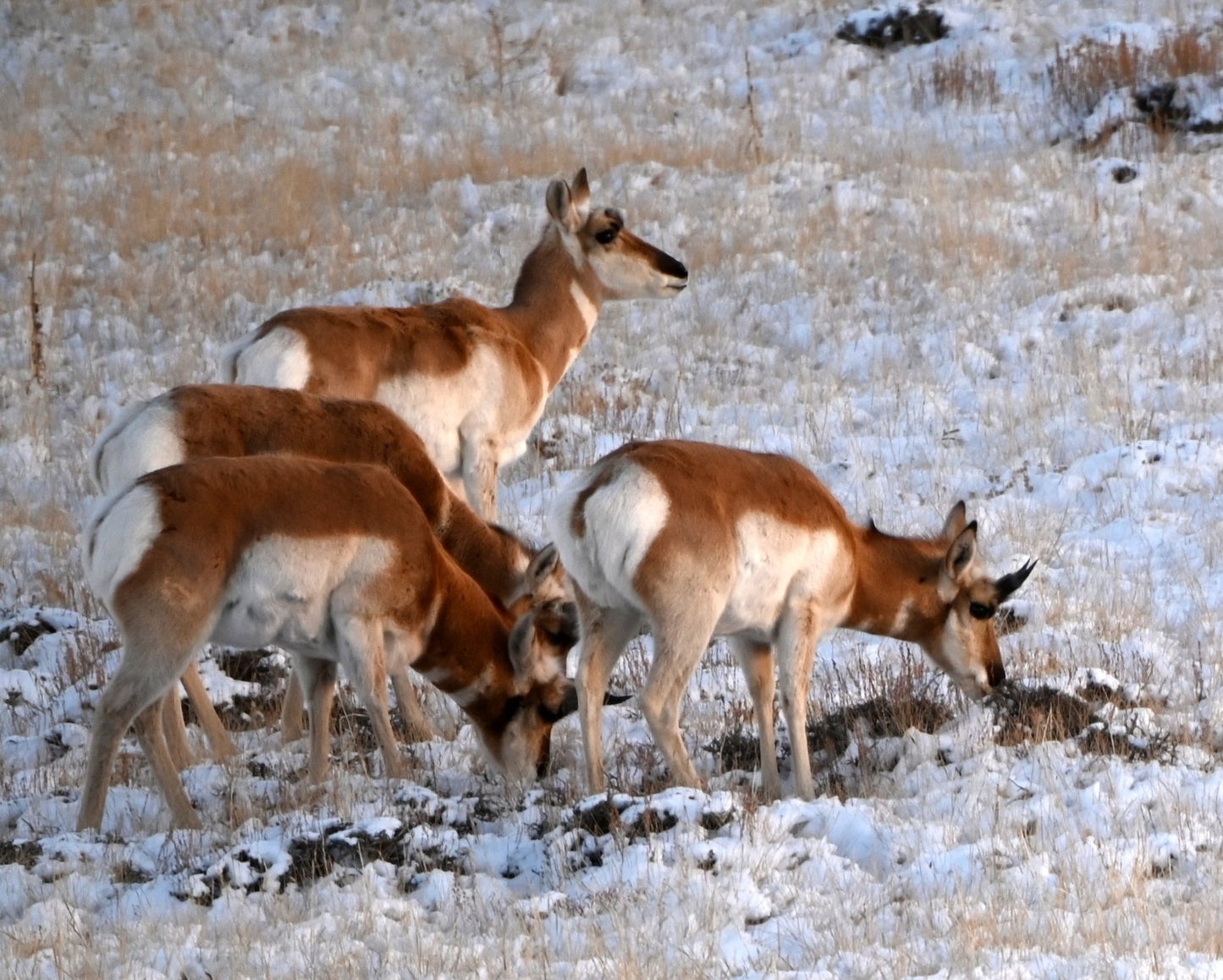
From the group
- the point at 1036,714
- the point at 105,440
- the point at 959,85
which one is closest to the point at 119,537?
the point at 105,440

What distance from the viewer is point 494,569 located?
8.41 m

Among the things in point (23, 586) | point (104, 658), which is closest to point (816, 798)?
point (104, 658)

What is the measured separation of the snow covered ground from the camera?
5.59 m

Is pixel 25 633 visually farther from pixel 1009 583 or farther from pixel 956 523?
pixel 1009 583

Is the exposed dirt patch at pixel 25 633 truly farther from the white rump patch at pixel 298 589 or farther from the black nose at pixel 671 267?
the black nose at pixel 671 267

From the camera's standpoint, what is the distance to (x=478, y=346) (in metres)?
10.4

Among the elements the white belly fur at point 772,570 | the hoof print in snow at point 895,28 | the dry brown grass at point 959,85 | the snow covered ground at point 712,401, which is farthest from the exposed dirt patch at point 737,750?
the hoof print in snow at point 895,28

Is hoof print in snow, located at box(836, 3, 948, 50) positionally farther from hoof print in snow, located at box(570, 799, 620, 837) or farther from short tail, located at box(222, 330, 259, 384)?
hoof print in snow, located at box(570, 799, 620, 837)

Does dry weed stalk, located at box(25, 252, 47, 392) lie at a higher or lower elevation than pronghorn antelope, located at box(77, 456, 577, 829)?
lower

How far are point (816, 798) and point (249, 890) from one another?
222 centimetres

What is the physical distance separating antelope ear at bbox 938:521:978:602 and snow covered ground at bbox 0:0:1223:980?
1.79 feet

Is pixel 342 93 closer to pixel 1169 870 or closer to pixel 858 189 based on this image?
pixel 858 189

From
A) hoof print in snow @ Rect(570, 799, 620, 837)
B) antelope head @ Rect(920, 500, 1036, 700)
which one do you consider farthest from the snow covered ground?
antelope head @ Rect(920, 500, 1036, 700)

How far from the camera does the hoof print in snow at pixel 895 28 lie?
22.4 meters
